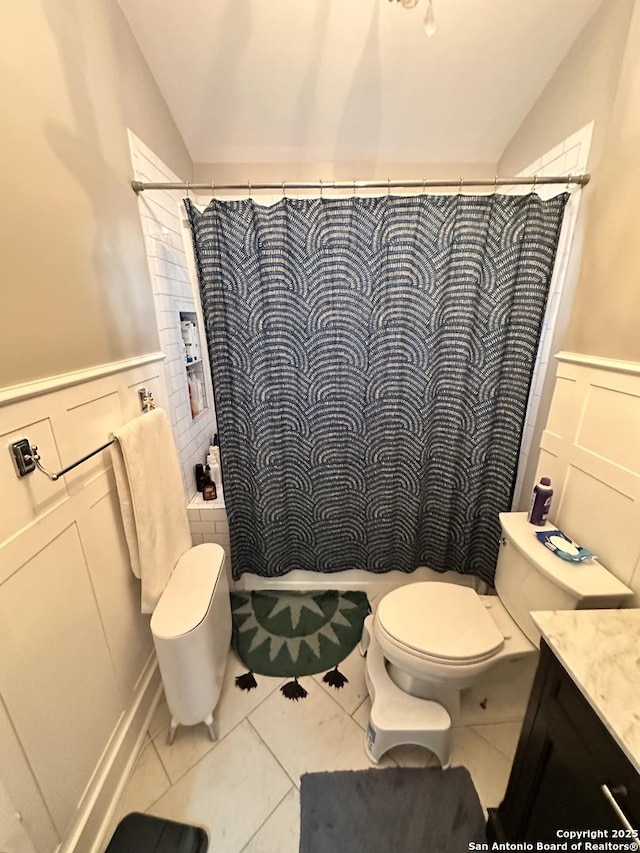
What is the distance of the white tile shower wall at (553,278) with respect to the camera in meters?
1.28

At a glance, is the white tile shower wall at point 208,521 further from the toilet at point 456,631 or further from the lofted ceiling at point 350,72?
the lofted ceiling at point 350,72

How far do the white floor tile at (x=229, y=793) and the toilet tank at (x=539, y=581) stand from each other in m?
1.01

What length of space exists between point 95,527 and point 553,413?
1.68 meters

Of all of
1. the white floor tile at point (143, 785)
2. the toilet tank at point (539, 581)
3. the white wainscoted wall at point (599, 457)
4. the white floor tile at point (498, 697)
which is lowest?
the white floor tile at point (143, 785)

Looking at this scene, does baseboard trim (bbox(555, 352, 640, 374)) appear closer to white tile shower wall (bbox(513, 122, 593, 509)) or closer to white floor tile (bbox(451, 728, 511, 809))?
white tile shower wall (bbox(513, 122, 593, 509))

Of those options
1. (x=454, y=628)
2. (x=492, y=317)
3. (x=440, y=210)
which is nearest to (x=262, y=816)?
(x=454, y=628)

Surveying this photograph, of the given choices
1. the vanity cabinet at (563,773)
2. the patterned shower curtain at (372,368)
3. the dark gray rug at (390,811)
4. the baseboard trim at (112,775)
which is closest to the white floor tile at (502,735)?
the dark gray rug at (390,811)

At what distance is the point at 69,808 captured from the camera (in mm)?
919

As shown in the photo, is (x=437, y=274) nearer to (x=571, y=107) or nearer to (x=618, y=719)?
(x=571, y=107)

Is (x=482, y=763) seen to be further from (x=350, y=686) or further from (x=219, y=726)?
(x=219, y=726)

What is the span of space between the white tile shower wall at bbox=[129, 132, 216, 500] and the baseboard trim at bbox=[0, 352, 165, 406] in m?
0.35

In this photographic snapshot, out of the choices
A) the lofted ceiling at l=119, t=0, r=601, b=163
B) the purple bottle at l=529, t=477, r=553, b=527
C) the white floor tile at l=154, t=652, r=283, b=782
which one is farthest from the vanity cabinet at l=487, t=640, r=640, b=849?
the lofted ceiling at l=119, t=0, r=601, b=163

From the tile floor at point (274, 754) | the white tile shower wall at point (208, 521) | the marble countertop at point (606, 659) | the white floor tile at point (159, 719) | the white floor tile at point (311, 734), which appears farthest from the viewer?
the white tile shower wall at point (208, 521)

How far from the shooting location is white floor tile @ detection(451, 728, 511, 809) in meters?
1.13
